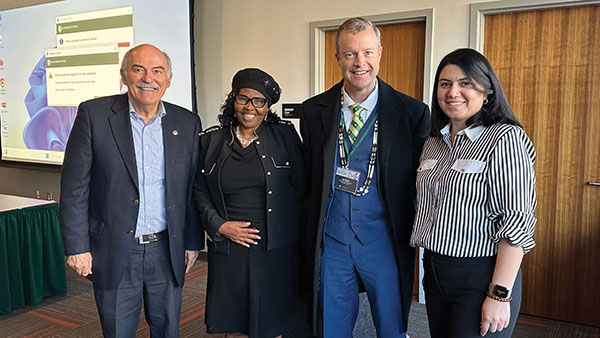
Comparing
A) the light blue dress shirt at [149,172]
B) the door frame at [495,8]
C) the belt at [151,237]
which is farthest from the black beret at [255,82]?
A: the door frame at [495,8]

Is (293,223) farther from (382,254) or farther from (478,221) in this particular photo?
(478,221)

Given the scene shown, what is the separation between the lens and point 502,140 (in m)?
1.43

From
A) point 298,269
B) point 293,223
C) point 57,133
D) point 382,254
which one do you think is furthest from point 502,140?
point 57,133

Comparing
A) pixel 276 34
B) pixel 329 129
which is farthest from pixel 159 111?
pixel 276 34

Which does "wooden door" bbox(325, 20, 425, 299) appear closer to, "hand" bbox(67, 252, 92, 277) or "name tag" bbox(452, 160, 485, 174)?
"name tag" bbox(452, 160, 485, 174)

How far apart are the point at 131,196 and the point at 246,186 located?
47 centimetres

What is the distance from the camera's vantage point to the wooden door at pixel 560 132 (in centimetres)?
317

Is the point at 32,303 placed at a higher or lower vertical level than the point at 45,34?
lower

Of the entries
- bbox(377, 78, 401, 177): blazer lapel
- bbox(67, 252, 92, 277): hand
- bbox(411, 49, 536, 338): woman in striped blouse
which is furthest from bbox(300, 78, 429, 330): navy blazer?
bbox(67, 252, 92, 277): hand

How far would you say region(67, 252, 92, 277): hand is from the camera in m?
1.93

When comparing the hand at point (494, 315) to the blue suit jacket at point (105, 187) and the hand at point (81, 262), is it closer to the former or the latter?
the blue suit jacket at point (105, 187)

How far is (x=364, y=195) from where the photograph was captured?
1.86 metres

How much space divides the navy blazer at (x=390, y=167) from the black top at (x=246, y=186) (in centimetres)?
21

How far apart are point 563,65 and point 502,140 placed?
2.22m
